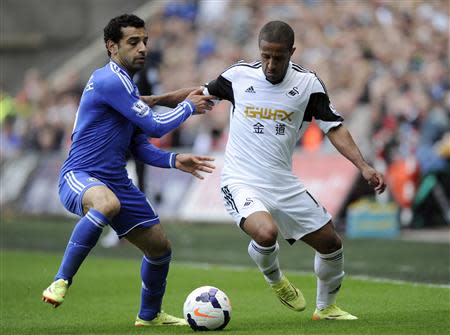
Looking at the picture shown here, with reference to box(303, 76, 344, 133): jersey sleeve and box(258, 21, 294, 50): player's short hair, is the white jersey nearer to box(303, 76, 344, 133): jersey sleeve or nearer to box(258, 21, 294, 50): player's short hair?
box(303, 76, 344, 133): jersey sleeve

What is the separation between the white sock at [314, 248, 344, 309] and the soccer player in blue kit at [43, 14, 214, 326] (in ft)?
3.95

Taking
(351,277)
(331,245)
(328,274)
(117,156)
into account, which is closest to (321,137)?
(351,277)

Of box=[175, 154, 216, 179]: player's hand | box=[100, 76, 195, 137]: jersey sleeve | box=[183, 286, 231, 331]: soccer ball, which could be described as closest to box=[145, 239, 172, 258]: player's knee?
box=[183, 286, 231, 331]: soccer ball

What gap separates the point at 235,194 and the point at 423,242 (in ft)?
28.8

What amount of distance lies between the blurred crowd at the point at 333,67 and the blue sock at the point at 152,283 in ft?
26.9

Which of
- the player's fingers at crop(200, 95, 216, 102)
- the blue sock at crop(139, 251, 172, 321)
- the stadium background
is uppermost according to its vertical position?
the player's fingers at crop(200, 95, 216, 102)

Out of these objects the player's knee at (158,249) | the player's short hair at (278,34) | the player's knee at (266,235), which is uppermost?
the player's short hair at (278,34)

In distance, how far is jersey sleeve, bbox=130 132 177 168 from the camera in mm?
8625

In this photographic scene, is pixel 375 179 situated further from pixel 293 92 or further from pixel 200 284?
pixel 200 284

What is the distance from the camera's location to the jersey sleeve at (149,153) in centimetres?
862

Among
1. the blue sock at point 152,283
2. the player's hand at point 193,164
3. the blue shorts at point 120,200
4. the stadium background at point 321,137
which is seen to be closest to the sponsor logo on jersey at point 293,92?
the player's hand at point 193,164

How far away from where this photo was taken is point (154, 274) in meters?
8.82

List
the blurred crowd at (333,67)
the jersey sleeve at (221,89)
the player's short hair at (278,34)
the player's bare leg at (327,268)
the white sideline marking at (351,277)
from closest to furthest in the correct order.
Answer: the player's short hair at (278,34), the player's bare leg at (327,268), the jersey sleeve at (221,89), the white sideline marking at (351,277), the blurred crowd at (333,67)

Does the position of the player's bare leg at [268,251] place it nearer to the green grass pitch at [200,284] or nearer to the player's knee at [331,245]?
the green grass pitch at [200,284]
